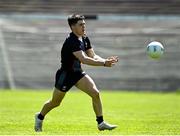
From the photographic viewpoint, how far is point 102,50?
32406 mm

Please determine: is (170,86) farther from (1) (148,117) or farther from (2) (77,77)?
(2) (77,77)

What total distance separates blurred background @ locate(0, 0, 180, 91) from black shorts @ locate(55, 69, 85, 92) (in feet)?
63.0

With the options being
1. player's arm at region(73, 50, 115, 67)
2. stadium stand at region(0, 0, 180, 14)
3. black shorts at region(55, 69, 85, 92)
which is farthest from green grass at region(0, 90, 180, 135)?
stadium stand at region(0, 0, 180, 14)

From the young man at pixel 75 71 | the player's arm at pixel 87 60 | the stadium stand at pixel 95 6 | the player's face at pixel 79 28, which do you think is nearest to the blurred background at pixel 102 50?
the stadium stand at pixel 95 6

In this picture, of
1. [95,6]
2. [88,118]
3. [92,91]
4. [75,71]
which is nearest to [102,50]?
[95,6]

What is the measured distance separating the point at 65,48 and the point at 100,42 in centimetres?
2046

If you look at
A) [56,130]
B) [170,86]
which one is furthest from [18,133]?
[170,86]

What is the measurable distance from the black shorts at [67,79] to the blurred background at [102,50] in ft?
63.0

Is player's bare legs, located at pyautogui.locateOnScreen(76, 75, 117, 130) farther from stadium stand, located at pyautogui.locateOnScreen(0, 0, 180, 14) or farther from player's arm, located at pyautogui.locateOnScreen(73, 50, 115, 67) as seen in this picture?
stadium stand, located at pyautogui.locateOnScreen(0, 0, 180, 14)

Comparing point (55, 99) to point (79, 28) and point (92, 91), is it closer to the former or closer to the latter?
point (92, 91)

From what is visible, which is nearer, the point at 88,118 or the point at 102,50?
the point at 88,118

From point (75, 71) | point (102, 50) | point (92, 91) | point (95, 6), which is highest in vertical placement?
point (75, 71)

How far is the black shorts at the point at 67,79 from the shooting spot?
12359 millimetres

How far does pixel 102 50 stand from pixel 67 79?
20.1m
